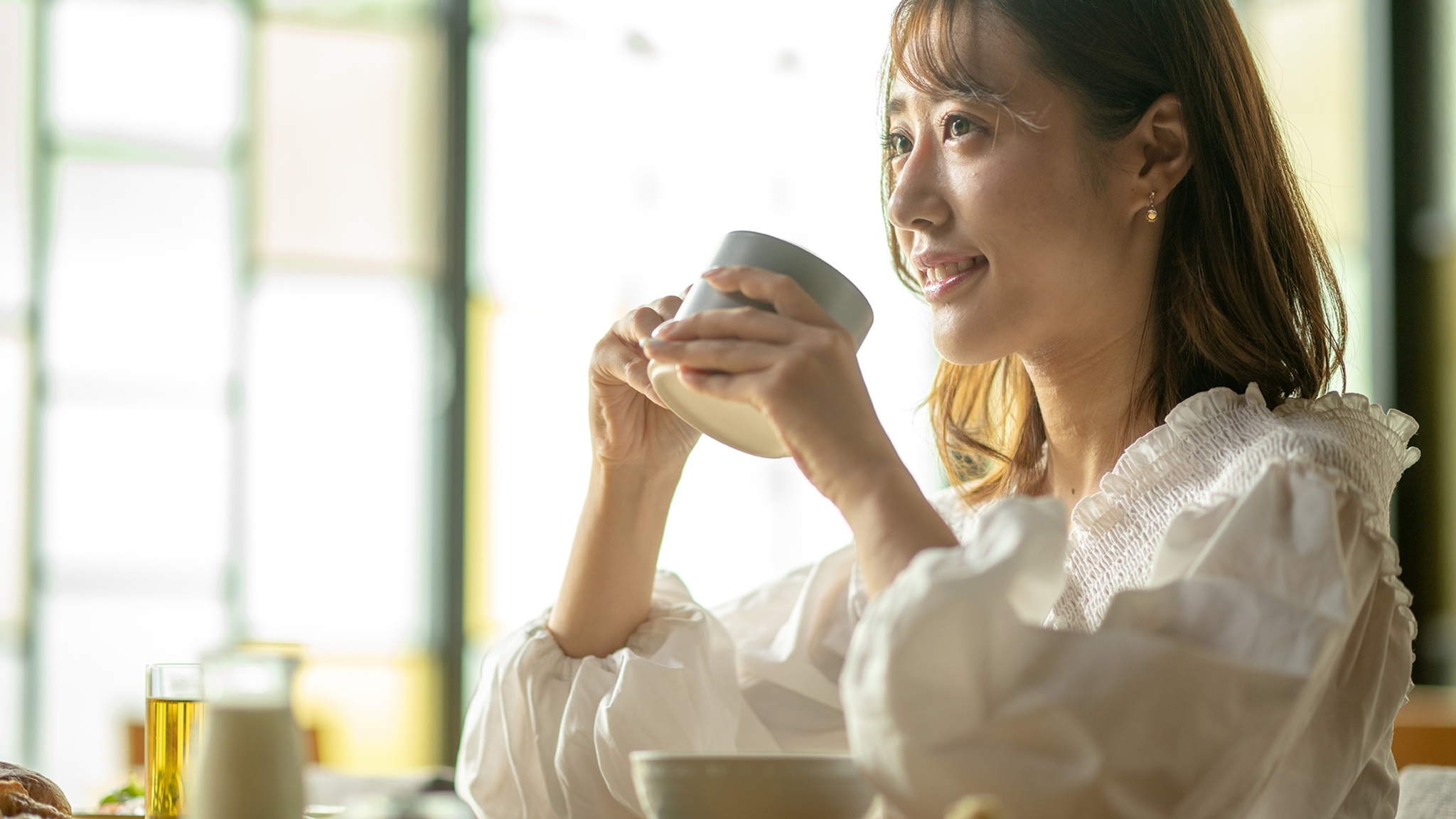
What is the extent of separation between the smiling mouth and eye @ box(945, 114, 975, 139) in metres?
0.10

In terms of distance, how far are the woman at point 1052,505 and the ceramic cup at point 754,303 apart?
2 centimetres

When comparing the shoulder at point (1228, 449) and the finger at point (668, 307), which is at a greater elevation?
the finger at point (668, 307)

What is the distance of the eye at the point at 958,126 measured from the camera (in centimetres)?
108

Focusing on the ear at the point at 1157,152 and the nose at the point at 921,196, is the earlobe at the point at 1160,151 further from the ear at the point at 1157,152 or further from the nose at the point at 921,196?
the nose at the point at 921,196

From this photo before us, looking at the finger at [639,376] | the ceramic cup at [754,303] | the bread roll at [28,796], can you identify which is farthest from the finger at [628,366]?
A: the bread roll at [28,796]

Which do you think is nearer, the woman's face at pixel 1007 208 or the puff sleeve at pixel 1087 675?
the puff sleeve at pixel 1087 675

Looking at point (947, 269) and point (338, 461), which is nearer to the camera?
point (947, 269)

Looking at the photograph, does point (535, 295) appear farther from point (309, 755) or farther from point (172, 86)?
point (309, 755)

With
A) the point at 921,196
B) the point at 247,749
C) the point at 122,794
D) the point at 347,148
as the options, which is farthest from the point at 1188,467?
the point at 347,148

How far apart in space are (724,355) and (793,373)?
5 centimetres

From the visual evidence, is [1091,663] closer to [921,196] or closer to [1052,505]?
[1052,505]

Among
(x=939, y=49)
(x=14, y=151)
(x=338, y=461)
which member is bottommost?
(x=338, y=461)

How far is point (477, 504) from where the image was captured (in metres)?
3.62

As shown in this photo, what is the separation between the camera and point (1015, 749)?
69 cm
